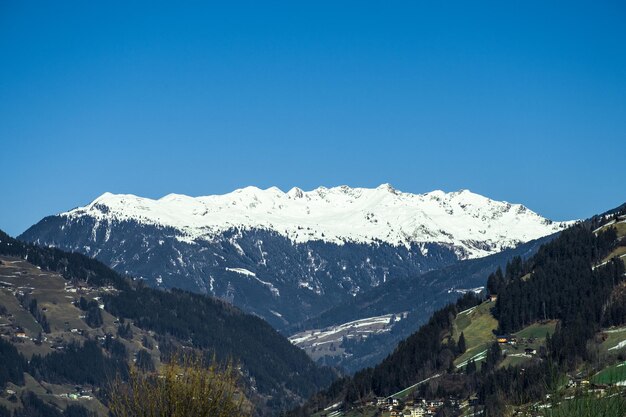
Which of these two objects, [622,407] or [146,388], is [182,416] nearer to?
[146,388]

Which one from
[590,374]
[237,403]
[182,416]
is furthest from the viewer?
[237,403]

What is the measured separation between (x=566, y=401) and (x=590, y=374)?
173 inches

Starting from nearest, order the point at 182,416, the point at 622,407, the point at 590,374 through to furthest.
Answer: the point at 622,407, the point at 590,374, the point at 182,416

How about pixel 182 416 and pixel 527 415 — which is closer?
pixel 527 415

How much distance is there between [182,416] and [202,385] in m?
3.36

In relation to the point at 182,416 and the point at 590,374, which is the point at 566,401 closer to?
the point at 590,374

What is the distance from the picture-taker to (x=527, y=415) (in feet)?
278

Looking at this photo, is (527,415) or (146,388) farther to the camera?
(146,388)

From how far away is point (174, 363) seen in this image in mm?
104688

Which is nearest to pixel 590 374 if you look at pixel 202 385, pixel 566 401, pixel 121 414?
pixel 566 401

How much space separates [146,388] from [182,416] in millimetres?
5206

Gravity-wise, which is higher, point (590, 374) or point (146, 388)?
point (146, 388)

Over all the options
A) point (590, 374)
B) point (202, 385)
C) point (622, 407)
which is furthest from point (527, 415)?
point (202, 385)

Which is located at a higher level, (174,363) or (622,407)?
(174,363)
